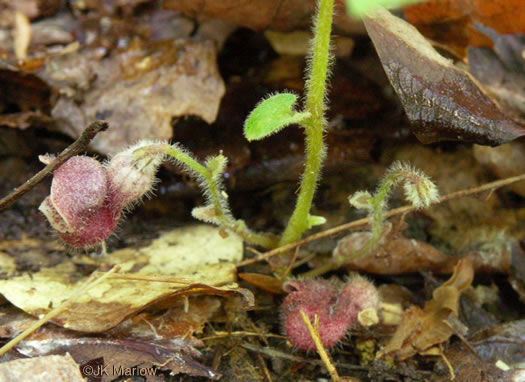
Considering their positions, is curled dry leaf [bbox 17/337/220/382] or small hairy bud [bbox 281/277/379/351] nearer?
curled dry leaf [bbox 17/337/220/382]

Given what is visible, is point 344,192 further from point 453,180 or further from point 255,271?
point 255,271

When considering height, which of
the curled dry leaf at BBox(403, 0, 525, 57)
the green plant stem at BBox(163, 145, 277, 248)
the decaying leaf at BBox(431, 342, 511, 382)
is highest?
the curled dry leaf at BBox(403, 0, 525, 57)

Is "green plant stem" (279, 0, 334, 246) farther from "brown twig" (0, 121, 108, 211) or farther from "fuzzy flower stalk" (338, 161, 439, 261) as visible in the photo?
"brown twig" (0, 121, 108, 211)

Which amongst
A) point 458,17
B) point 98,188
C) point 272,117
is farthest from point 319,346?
point 458,17

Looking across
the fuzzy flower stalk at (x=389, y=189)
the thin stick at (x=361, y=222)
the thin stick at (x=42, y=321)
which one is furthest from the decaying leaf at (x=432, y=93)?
the thin stick at (x=42, y=321)

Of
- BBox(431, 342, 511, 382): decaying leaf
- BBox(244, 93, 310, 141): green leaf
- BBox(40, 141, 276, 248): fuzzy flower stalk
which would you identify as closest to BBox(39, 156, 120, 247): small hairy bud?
BBox(40, 141, 276, 248): fuzzy flower stalk

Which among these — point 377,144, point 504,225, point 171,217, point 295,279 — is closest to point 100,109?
point 171,217

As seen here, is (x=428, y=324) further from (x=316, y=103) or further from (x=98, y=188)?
(x=98, y=188)
